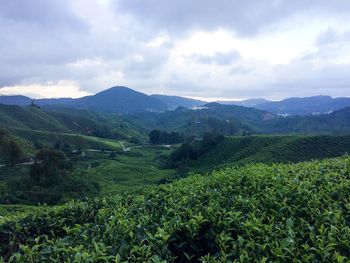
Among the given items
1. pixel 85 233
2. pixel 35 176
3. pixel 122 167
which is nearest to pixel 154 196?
pixel 85 233

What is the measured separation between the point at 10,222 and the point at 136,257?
4595mm

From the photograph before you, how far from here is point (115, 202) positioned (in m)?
9.16

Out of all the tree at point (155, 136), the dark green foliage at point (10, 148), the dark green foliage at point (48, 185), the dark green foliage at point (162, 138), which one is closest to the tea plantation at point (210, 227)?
the dark green foliage at point (48, 185)

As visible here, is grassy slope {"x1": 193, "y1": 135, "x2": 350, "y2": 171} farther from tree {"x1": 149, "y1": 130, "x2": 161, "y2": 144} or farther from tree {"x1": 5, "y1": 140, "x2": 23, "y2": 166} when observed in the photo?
tree {"x1": 149, "y1": 130, "x2": 161, "y2": 144}

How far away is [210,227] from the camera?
6273mm

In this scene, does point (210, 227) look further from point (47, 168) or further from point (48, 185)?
point (47, 168)

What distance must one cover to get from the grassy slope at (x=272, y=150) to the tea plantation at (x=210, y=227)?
75.8 m

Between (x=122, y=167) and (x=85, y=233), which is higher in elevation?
(x=85, y=233)

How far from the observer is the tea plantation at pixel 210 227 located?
4984 mm

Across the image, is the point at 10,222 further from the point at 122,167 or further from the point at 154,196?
the point at 122,167

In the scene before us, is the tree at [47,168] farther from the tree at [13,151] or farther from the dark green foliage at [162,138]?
the dark green foliage at [162,138]

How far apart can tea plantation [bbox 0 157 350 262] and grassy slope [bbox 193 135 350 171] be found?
249 feet

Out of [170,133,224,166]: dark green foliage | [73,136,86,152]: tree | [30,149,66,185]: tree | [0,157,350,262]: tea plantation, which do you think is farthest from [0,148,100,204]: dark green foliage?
[73,136,86,152]: tree

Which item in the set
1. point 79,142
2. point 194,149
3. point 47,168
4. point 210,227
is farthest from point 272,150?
point 210,227
